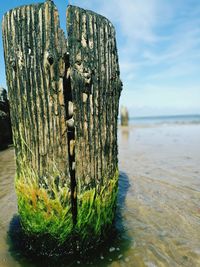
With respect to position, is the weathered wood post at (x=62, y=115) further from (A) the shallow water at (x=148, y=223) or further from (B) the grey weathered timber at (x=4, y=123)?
(B) the grey weathered timber at (x=4, y=123)

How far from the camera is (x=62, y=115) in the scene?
2.09 meters

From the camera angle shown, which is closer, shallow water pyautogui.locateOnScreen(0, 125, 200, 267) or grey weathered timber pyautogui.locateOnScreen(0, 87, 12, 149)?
shallow water pyautogui.locateOnScreen(0, 125, 200, 267)

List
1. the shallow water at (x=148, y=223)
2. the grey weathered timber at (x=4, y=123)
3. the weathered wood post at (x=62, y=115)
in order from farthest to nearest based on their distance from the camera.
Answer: the grey weathered timber at (x=4, y=123), the shallow water at (x=148, y=223), the weathered wood post at (x=62, y=115)

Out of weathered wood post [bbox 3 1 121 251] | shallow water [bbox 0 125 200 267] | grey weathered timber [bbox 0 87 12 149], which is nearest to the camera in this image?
weathered wood post [bbox 3 1 121 251]

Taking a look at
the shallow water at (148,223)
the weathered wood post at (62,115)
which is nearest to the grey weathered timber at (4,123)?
the shallow water at (148,223)

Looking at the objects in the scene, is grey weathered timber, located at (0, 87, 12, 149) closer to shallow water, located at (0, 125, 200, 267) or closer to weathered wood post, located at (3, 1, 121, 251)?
shallow water, located at (0, 125, 200, 267)

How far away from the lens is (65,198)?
2205mm

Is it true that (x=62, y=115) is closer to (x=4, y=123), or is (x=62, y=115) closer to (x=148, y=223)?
(x=148, y=223)

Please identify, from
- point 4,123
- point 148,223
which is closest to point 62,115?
point 148,223

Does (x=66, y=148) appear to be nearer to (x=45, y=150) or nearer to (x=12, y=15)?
(x=45, y=150)

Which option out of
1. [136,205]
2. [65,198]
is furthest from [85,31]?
[136,205]

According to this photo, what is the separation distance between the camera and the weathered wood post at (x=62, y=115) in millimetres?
2035

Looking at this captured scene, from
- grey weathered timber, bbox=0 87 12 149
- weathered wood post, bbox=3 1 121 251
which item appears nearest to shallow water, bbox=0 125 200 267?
weathered wood post, bbox=3 1 121 251

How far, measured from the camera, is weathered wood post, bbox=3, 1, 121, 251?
2.04 meters
